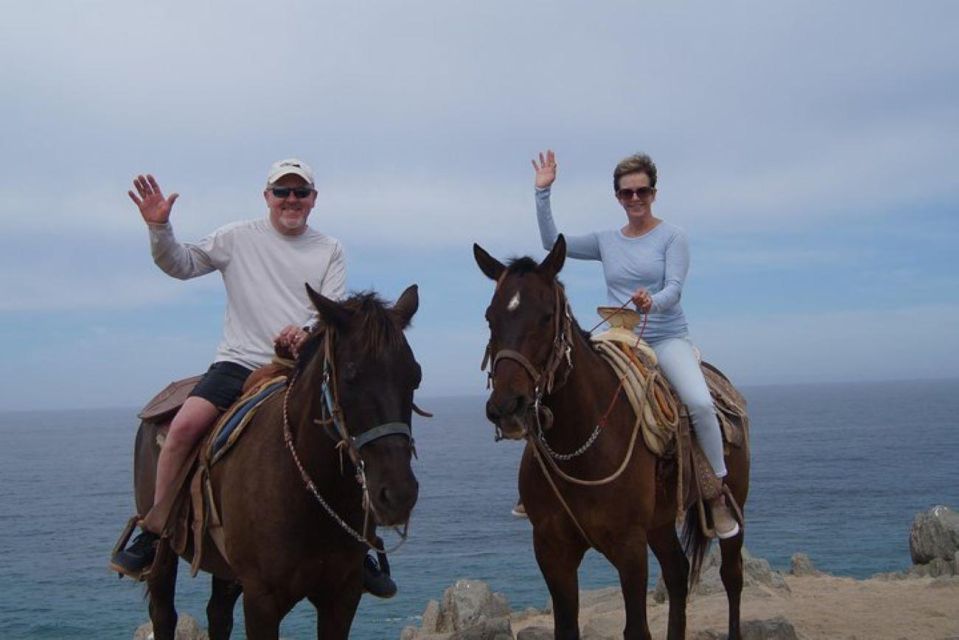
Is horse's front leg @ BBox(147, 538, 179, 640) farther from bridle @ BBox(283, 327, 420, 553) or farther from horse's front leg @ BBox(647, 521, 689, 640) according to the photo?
horse's front leg @ BBox(647, 521, 689, 640)

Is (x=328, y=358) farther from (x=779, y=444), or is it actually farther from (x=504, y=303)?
(x=779, y=444)

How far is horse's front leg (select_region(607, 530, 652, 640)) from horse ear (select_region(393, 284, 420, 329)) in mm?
2156

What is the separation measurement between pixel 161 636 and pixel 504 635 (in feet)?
11.2

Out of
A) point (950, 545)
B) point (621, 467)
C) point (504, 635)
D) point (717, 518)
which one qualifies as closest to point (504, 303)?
point (621, 467)

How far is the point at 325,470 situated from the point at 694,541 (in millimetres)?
4261

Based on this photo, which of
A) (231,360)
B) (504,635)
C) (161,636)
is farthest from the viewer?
(504,635)

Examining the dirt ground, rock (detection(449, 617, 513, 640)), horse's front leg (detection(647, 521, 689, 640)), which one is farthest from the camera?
the dirt ground

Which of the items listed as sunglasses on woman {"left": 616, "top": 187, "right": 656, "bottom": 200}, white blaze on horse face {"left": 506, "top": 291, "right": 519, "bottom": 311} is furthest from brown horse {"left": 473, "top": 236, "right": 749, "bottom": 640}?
sunglasses on woman {"left": 616, "top": 187, "right": 656, "bottom": 200}

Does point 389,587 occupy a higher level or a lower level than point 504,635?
higher

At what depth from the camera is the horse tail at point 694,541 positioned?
7.61 m

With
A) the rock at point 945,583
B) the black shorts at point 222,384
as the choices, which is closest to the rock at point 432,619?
the rock at point 945,583

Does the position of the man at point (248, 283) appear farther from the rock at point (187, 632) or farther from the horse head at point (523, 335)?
the rock at point (187, 632)

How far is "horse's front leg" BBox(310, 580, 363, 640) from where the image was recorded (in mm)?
4848

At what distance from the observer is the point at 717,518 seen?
7156 millimetres
